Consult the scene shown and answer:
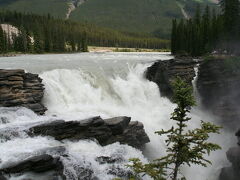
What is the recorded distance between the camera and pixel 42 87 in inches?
1318

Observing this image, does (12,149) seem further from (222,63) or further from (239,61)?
(239,61)

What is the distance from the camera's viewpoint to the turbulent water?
23.1m

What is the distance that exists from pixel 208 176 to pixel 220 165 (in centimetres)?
248

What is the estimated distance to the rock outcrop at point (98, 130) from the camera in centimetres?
2486

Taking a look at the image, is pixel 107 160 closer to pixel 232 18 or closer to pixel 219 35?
pixel 219 35

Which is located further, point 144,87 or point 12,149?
point 144,87

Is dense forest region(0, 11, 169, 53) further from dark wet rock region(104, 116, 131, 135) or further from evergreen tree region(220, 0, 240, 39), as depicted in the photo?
dark wet rock region(104, 116, 131, 135)

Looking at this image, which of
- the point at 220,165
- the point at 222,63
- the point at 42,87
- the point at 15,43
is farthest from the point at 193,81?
the point at 15,43

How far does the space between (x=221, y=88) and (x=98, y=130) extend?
27.3 metres

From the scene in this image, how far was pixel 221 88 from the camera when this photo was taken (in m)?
47.8

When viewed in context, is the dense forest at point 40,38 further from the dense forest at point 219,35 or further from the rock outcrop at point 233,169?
the rock outcrop at point 233,169

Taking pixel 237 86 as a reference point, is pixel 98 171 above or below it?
below

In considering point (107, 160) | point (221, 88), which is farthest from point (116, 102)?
point (221, 88)

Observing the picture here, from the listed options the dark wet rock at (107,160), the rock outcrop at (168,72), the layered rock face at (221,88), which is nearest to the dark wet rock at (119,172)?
the dark wet rock at (107,160)
